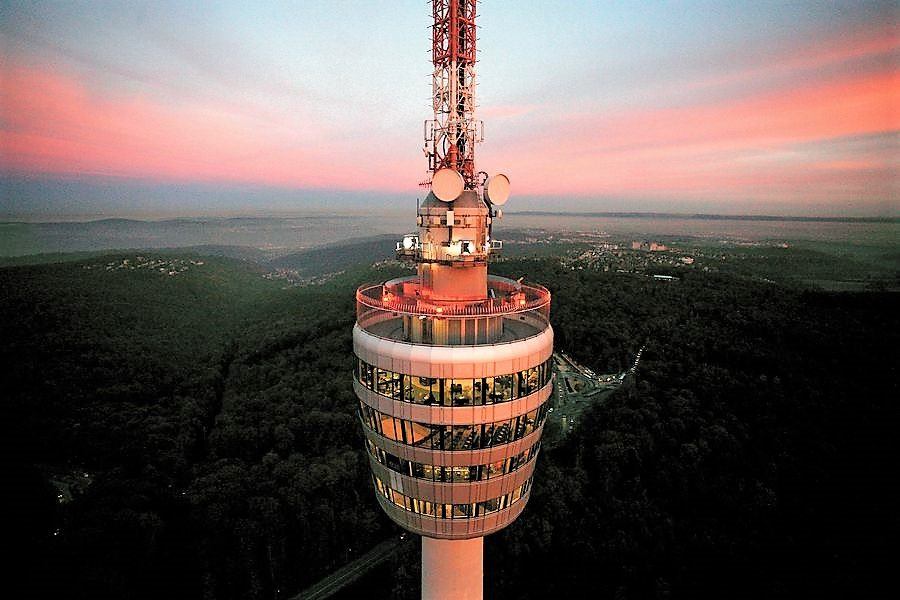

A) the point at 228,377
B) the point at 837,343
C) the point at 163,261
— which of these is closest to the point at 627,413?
the point at 837,343

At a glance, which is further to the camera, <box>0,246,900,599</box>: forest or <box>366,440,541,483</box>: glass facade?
<box>0,246,900,599</box>: forest

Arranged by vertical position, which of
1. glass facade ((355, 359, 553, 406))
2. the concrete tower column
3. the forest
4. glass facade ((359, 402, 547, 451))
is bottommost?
the forest

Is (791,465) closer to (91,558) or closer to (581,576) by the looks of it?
(581,576)

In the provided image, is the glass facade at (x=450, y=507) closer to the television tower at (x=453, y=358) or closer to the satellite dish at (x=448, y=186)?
the television tower at (x=453, y=358)

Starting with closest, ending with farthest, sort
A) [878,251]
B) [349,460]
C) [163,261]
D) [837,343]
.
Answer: [349,460]
[837,343]
[878,251]
[163,261]

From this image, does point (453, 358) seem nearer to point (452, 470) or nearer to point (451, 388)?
point (451, 388)

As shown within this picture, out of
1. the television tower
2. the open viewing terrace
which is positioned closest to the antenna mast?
the television tower

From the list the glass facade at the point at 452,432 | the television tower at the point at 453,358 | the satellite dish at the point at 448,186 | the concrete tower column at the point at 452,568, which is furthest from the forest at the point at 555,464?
the satellite dish at the point at 448,186

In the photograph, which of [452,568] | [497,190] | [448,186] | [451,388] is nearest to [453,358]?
[451,388]

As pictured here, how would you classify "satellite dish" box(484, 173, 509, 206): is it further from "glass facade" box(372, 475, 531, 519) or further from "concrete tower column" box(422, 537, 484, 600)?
"concrete tower column" box(422, 537, 484, 600)
